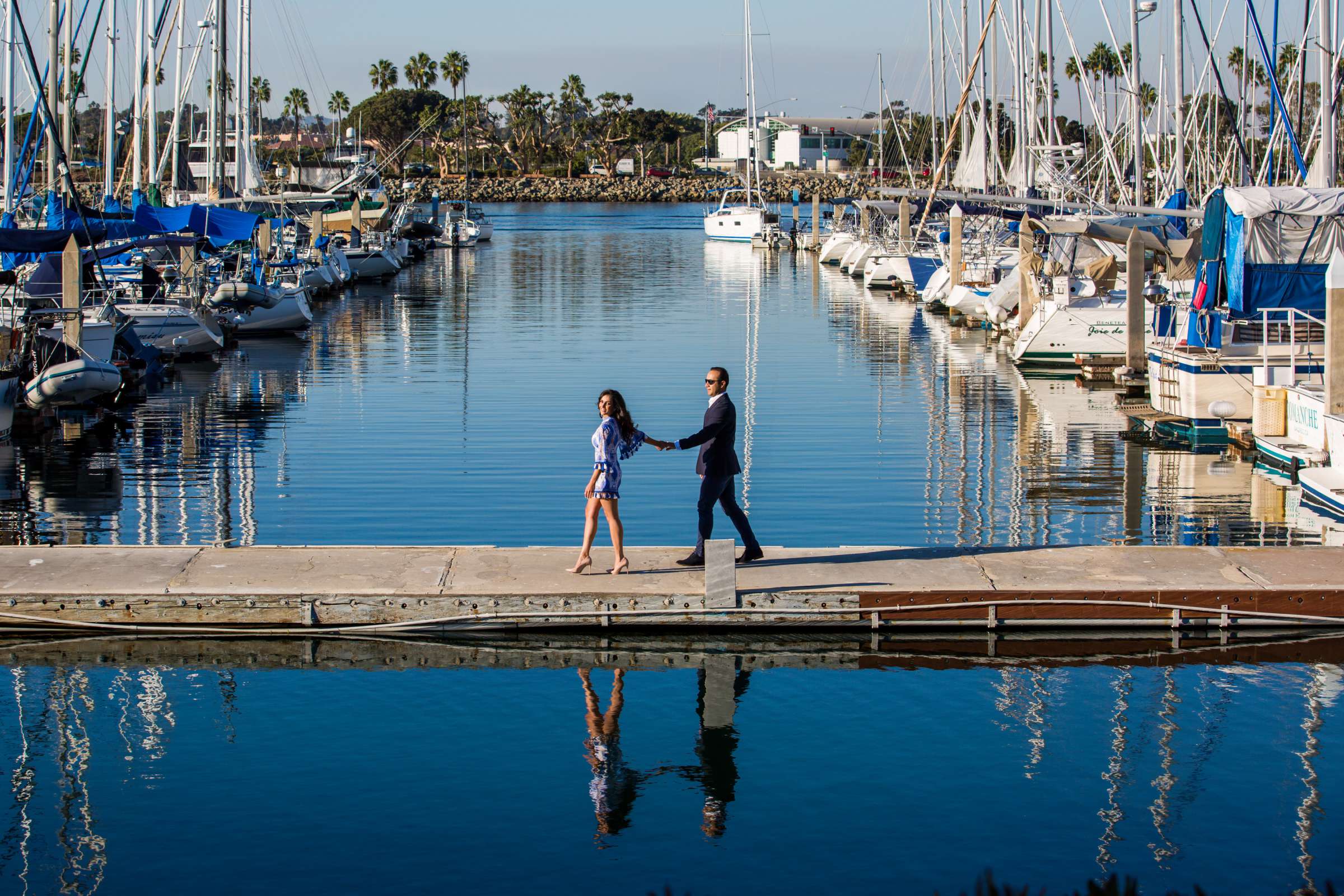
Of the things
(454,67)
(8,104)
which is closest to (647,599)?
(8,104)

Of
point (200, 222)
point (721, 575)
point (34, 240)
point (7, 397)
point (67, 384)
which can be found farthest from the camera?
point (200, 222)

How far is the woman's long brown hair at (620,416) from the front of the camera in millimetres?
13430

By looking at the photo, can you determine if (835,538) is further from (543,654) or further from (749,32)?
(749,32)

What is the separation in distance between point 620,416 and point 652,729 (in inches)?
120

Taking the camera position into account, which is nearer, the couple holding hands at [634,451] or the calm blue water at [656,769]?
the calm blue water at [656,769]

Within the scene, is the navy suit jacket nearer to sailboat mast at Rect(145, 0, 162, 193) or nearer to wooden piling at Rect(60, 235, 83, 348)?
wooden piling at Rect(60, 235, 83, 348)

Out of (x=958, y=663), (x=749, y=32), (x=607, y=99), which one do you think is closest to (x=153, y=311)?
(x=958, y=663)

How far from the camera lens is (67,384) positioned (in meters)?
26.1

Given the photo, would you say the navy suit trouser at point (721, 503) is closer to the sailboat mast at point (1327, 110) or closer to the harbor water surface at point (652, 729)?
the harbor water surface at point (652, 729)

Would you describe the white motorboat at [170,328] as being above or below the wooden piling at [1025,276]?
below

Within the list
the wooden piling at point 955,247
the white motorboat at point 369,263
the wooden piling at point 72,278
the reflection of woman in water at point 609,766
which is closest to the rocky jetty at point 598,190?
the white motorboat at point 369,263

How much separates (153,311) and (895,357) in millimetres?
17104

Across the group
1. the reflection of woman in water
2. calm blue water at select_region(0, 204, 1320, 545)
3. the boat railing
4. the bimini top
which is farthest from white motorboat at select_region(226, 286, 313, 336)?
the reflection of woman in water

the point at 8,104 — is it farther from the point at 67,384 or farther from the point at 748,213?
the point at 748,213
